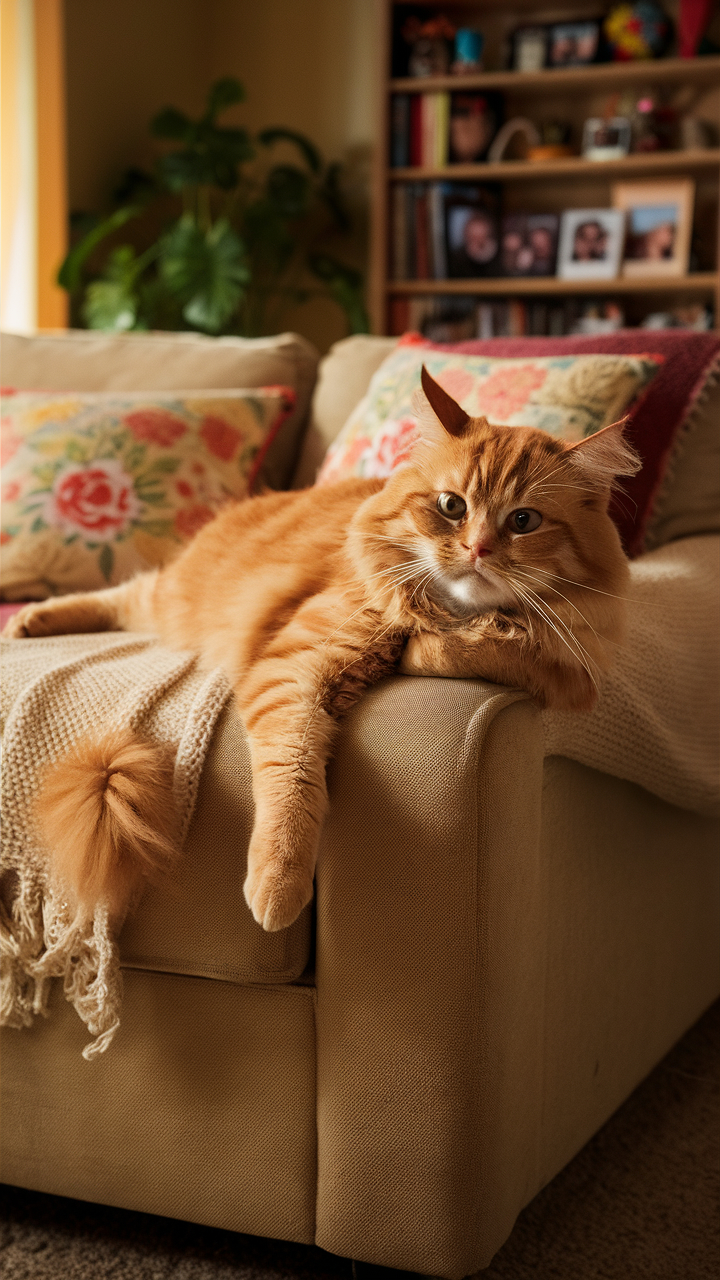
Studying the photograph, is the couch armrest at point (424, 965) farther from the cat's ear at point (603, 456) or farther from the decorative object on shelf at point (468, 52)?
the decorative object on shelf at point (468, 52)

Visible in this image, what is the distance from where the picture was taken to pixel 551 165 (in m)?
3.80

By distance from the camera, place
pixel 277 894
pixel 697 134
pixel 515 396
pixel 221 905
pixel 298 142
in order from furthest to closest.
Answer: pixel 298 142 < pixel 697 134 < pixel 515 396 < pixel 221 905 < pixel 277 894

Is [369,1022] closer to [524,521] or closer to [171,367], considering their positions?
[524,521]

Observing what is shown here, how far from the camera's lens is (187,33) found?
4.38 meters

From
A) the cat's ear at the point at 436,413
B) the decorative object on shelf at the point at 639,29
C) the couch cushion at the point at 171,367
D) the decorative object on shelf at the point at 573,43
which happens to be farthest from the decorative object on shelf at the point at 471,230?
the cat's ear at the point at 436,413

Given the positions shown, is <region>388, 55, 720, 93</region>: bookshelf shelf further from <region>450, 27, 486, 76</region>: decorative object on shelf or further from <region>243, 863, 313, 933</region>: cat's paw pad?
<region>243, 863, 313, 933</region>: cat's paw pad

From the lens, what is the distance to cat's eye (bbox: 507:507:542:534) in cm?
112

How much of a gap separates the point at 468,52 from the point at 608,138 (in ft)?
1.77

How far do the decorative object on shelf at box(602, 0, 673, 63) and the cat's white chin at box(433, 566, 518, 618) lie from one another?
323 cm

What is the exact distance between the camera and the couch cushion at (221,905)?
110 cm

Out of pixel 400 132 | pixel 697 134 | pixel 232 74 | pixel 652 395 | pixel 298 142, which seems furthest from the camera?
pixel 232 74

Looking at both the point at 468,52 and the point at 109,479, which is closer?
the point at 109,479

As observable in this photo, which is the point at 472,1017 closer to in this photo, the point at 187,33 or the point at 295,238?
the point at 295,238

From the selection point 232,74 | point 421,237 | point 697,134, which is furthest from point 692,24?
point 232,74
